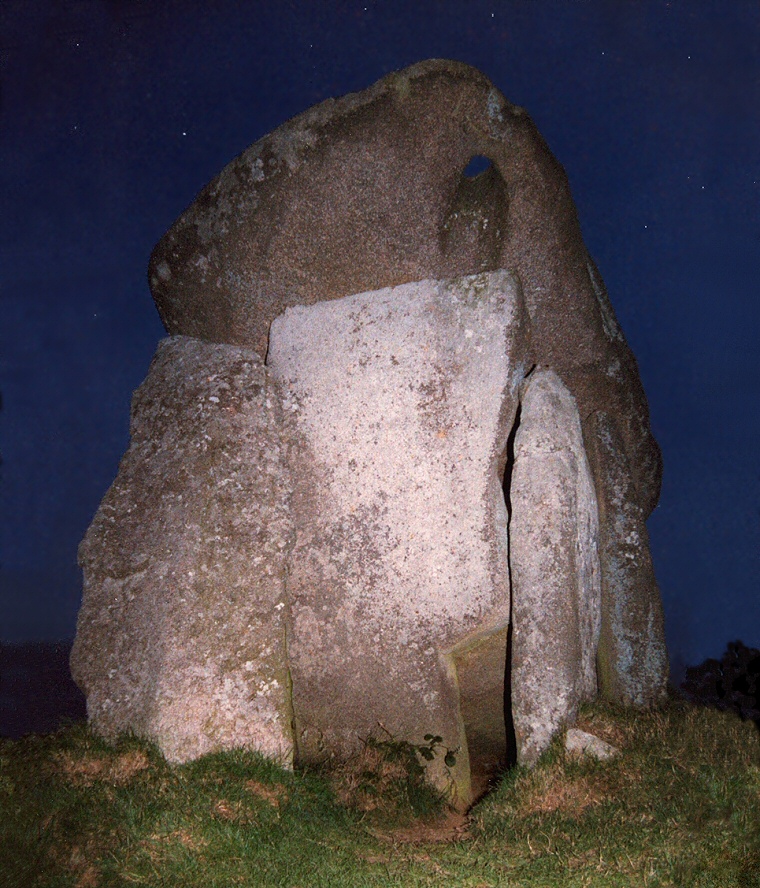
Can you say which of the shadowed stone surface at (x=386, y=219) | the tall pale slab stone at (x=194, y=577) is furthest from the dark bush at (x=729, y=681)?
the tall pale slab stone at (x=194, y=577)

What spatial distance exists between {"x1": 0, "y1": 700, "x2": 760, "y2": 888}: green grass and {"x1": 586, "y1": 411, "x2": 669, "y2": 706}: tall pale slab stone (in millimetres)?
715

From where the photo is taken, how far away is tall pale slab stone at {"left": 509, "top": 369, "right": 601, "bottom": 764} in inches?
148

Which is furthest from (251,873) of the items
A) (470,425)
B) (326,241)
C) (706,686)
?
(706,686)

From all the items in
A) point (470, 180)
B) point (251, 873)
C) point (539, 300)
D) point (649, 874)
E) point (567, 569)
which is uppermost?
point (470, 180)

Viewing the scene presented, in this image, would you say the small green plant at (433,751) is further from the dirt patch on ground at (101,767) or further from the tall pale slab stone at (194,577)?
the dirt patch on ground at (101,767)

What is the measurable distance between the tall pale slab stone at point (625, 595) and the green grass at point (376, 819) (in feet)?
2.35

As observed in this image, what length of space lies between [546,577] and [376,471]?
43.9 inches

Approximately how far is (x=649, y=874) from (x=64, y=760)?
8.59ft

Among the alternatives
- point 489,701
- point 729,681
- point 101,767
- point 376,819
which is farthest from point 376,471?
point 729,681

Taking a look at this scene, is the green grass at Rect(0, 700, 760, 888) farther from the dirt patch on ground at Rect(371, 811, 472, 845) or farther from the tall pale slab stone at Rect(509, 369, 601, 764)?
the tall pale slab stone at Rect(509, 369, 601, 764)

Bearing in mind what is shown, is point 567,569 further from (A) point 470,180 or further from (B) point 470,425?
(A) point 470,180

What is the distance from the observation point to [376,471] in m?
4.26

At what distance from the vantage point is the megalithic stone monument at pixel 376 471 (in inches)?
152

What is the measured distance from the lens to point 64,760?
3494 mm
